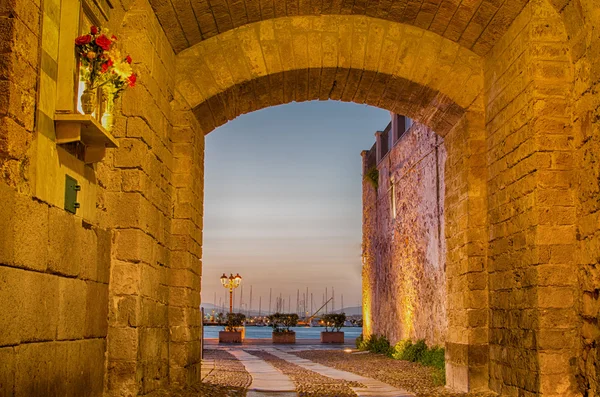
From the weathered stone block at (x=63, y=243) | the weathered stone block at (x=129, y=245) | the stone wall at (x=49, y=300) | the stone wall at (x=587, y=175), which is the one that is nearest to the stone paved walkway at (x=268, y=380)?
the weathered stone block at (x=129, y=245)

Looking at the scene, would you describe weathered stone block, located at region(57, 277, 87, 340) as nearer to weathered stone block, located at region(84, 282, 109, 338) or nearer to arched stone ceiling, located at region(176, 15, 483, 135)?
weathered stone block, located at region(84, 282, 109, 338)

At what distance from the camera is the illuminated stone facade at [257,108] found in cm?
383

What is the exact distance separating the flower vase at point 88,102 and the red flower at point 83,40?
11.2 inches

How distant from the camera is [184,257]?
6984mm

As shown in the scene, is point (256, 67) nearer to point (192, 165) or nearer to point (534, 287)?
point (192, 165)

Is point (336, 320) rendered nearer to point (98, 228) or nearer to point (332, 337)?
point (332, 337)

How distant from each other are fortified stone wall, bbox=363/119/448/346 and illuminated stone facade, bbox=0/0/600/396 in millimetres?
3181

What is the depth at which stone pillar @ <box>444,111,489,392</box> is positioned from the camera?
273 inches

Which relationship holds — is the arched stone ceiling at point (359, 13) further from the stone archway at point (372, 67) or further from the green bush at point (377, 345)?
the green bush at point (377, 345)

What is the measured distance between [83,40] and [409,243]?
9.49 m

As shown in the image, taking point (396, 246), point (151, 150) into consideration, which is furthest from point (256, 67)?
point (396, 246)

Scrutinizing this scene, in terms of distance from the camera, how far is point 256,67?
7238mm

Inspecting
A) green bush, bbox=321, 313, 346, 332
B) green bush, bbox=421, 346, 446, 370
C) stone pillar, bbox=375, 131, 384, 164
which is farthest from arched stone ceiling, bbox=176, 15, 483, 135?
green bush, bbox=321, 313, 346, 332

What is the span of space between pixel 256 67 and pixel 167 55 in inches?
38.8
